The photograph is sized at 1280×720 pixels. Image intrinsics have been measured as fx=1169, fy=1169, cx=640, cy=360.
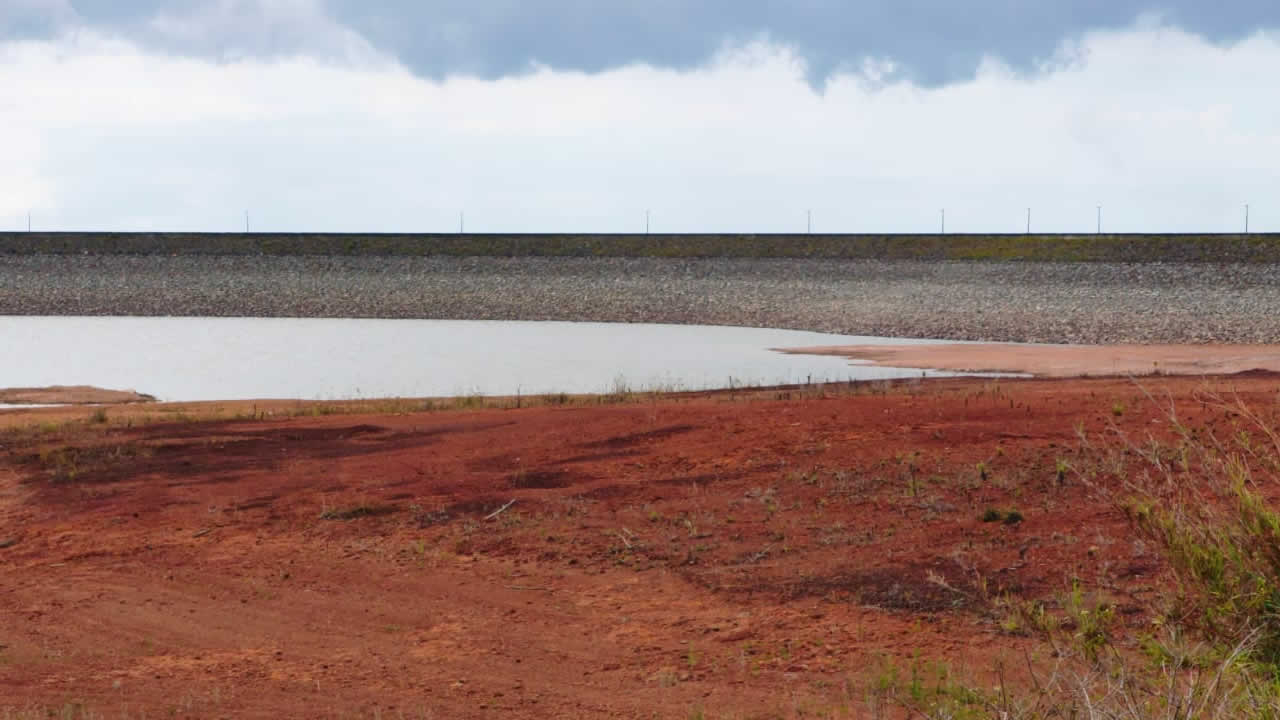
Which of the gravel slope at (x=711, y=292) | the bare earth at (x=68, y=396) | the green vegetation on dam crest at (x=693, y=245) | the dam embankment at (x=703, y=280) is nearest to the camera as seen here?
the bare earth at (x=68, y=396)

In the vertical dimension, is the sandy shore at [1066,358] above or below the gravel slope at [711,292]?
below

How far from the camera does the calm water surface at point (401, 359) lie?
1286 inches

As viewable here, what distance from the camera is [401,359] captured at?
41844 mm

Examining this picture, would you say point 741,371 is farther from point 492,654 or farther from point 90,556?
point 492,654

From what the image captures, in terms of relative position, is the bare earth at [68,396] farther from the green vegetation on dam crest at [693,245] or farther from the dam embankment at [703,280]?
the green vegetation on dam crest at [693,245]

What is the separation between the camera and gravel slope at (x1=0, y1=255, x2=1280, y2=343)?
5741cm

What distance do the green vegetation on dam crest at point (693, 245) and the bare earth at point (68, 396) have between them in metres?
49.3

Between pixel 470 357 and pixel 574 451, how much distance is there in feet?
87.6

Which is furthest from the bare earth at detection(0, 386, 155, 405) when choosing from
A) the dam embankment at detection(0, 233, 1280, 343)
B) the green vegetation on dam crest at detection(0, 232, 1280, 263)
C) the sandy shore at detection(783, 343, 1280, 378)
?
the green vegetation on dam crest at detection(0, 232, 1280, 263)

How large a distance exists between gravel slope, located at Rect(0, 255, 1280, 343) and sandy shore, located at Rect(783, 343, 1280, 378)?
8.63m

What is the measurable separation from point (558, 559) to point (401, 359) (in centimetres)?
3162

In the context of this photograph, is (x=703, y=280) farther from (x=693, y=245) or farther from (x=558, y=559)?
(x=558, y=559)

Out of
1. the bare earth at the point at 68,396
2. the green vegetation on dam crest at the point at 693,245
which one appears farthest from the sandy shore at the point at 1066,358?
the bare earth at the point at 68,396

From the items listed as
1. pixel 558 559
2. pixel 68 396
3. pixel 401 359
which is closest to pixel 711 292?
pixel 401 359
